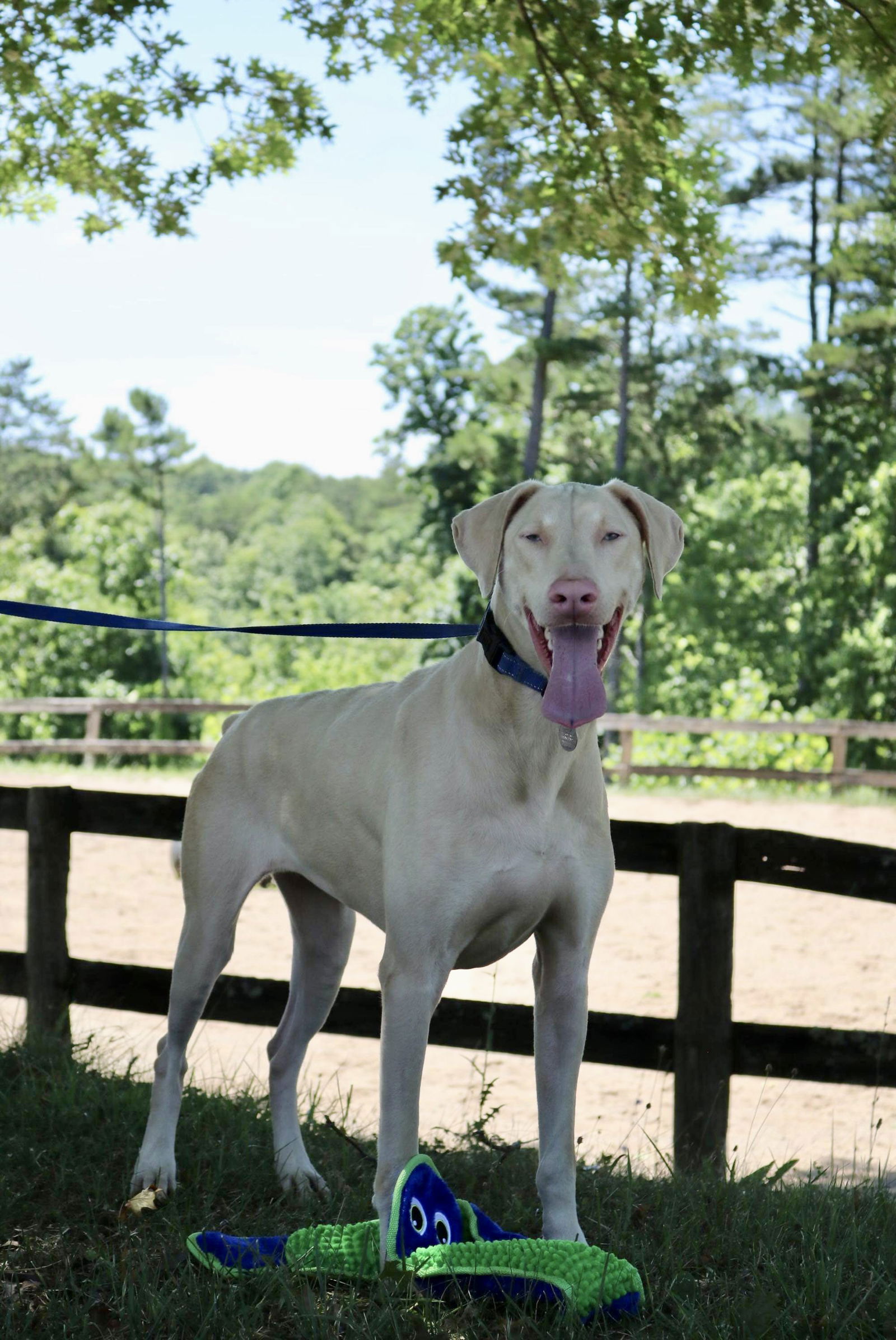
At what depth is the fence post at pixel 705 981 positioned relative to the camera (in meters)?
4.62

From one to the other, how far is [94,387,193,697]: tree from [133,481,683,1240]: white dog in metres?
51.7

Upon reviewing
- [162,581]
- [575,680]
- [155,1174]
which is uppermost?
[162,581]

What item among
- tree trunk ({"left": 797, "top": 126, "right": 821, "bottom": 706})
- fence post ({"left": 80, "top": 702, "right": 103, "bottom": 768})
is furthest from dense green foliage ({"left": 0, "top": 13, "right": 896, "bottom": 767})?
fence post ({"left": 80, "top": 702, "right": 103, "bottom": 768})

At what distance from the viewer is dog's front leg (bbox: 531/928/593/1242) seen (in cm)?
307

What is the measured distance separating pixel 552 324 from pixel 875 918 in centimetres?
2437

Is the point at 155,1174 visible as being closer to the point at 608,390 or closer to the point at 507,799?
the point at 507,799

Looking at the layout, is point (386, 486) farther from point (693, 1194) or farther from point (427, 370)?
point (693, 1194)

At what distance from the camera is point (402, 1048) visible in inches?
116

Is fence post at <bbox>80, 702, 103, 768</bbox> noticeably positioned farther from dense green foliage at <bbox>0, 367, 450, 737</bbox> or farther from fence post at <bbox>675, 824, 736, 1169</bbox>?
fence post at <bbox>675, 824, 736, 1169</bbox>

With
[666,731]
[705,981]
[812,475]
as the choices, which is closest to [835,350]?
[812,475]

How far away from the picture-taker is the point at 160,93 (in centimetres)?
790

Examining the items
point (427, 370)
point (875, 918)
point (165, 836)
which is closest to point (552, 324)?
point (427, 370)

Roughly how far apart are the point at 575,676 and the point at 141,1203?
1875mm

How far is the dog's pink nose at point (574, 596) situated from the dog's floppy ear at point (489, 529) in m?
0.30
